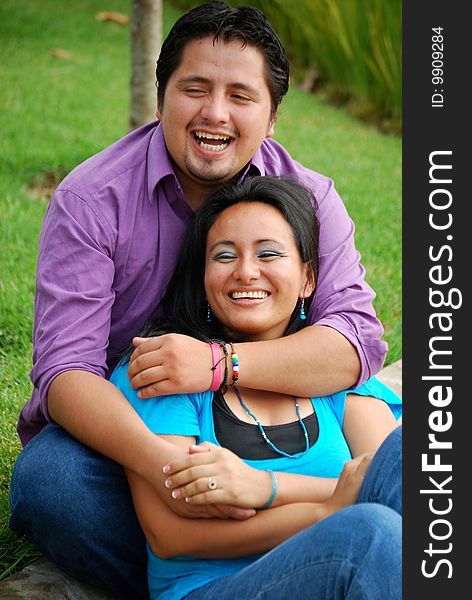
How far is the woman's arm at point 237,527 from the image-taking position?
2451 mm

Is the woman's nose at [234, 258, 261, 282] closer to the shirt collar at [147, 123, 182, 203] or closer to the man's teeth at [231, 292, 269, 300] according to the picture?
the man's teeth at [231, 292, 269, 300]

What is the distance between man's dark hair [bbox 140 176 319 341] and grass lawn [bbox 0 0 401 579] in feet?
2.72

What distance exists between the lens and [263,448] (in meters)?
2.68

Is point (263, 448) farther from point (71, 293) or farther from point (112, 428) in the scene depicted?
point (71, 293)

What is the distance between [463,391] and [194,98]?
1.22 metres

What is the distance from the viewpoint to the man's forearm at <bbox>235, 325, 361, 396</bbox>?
8.94 ft

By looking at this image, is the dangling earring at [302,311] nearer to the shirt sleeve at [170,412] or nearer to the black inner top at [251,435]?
the black inner top at [251,435]

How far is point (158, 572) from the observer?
2547mm

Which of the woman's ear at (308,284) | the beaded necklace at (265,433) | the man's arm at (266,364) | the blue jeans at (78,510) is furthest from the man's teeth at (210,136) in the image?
the blue jeans at (78,510)

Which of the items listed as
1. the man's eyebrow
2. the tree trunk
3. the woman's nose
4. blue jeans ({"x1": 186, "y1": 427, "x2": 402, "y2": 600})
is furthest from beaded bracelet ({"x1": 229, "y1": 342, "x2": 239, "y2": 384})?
the tree trunk

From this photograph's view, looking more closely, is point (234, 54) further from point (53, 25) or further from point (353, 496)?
point (53, 25)

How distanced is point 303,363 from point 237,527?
54 centimetres

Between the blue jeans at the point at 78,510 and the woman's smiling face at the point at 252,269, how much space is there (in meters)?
0.54

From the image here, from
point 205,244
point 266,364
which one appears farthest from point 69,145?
point 266,364
